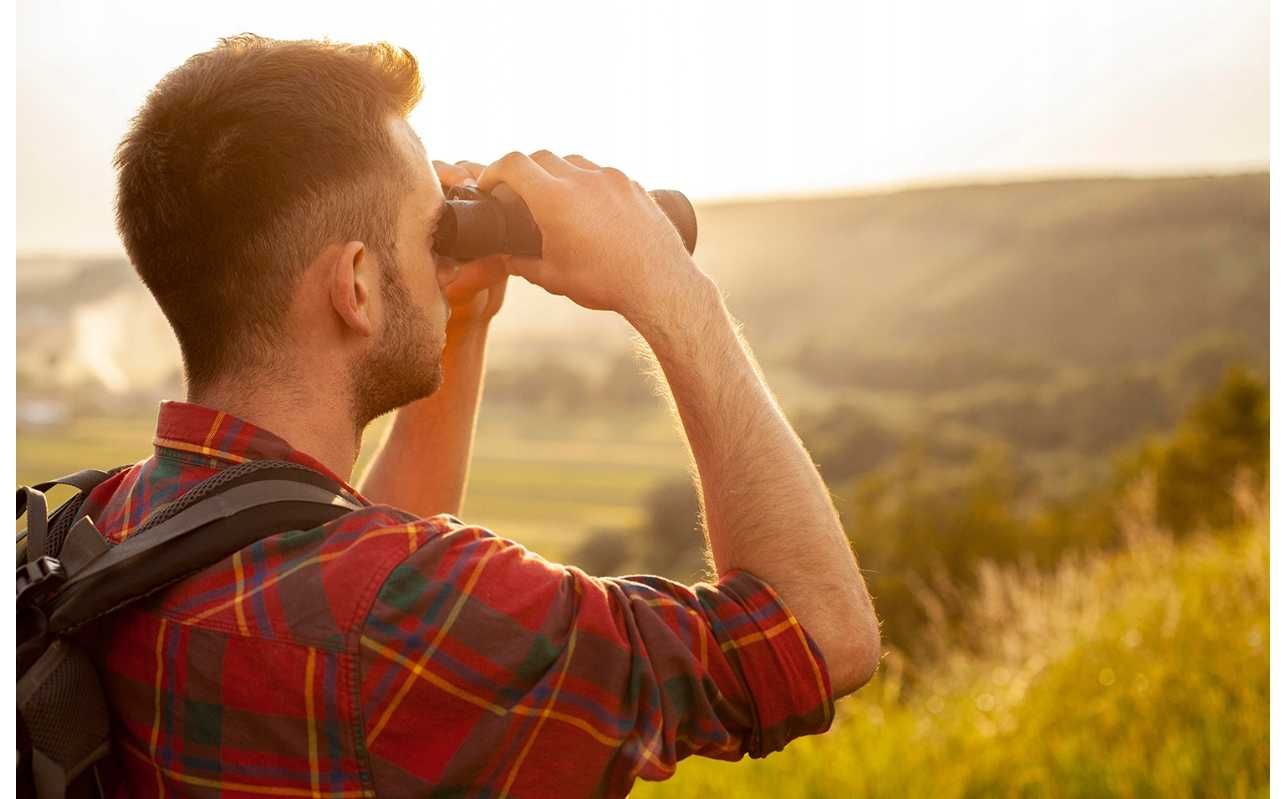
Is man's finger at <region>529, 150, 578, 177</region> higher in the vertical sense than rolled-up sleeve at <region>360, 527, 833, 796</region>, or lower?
higher

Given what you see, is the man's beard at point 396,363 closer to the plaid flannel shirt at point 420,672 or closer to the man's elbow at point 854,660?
the plaid flannel shirt at point 420,672

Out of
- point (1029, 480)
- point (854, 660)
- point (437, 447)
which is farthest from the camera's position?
point (1029, 480)

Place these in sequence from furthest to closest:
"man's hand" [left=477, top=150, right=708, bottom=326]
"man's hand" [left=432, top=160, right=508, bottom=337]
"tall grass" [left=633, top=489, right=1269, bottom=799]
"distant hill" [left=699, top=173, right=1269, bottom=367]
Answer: "distant hill" [left=699, top=173, right=1269, bottom=367] → "tall grass" [left=633, top=489, right=1269, bottom=799] → "man's hand" [left=432, top=160, right=508, bottom=337] → "man's hand" [left=477, top=150, right=708, bottom=326]

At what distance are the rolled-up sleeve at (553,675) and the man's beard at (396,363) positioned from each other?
246 mm

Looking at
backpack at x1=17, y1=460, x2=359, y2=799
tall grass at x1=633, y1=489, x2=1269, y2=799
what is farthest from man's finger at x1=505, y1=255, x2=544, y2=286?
tall grass at x1=633, y1=489, x2=1269, y2=799

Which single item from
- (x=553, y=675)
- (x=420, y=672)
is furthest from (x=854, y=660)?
(x=420, y=672)

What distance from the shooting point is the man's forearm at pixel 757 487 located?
3.51 ft

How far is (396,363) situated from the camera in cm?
120

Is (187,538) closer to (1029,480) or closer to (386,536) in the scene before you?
(386,536)

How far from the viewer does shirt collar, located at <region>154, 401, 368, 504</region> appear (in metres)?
1.09

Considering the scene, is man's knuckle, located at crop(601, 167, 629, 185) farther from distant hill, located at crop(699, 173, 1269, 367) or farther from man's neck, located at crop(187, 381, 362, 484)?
distant hill, located at crop(699, 173, 1269, 367)

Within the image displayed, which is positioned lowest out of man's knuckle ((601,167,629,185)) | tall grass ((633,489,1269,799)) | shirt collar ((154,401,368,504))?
tall grass ((633,489,1269,799))

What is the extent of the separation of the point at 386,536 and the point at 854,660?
423 mm

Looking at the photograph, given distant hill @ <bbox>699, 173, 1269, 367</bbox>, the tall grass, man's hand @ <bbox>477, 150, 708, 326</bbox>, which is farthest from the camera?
distant hill @ <bbox>699, 173, 1269, 367</bbox>
